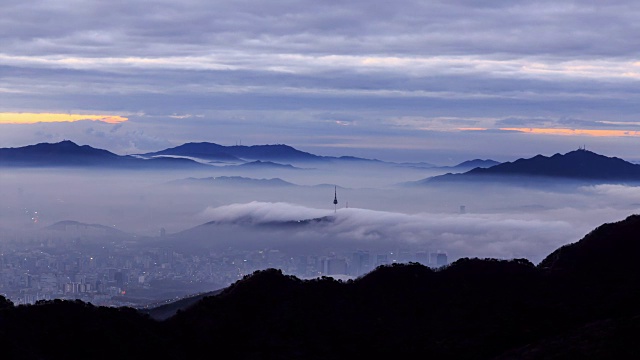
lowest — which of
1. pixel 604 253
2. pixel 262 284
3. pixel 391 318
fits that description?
pixel 391 318

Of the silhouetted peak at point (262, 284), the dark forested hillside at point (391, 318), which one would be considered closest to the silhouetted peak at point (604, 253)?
the dark forested hillside at point (391, 318)

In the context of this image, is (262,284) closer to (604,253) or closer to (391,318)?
(391,318)

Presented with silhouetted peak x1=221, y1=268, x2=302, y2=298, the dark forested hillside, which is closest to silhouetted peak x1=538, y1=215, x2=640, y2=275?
the dark forested hillside

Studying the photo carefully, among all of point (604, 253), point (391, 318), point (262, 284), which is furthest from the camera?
point (604, 253)

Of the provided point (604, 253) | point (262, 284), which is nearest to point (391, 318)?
point (262, 284)

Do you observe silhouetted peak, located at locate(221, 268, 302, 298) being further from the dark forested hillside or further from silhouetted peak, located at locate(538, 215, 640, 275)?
silhouetted peak, located at locate(538, 215, 640, 275)

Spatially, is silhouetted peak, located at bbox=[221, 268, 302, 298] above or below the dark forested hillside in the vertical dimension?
above

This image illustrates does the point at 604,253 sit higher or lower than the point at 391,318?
higher

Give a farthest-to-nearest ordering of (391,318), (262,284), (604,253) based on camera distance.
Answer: (604,253) < (262,284) < (391,318)

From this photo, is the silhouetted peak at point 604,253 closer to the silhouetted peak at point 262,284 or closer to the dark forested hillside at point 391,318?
the dark forested hillside at point 391,318

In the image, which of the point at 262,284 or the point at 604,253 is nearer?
the point at 262,284
